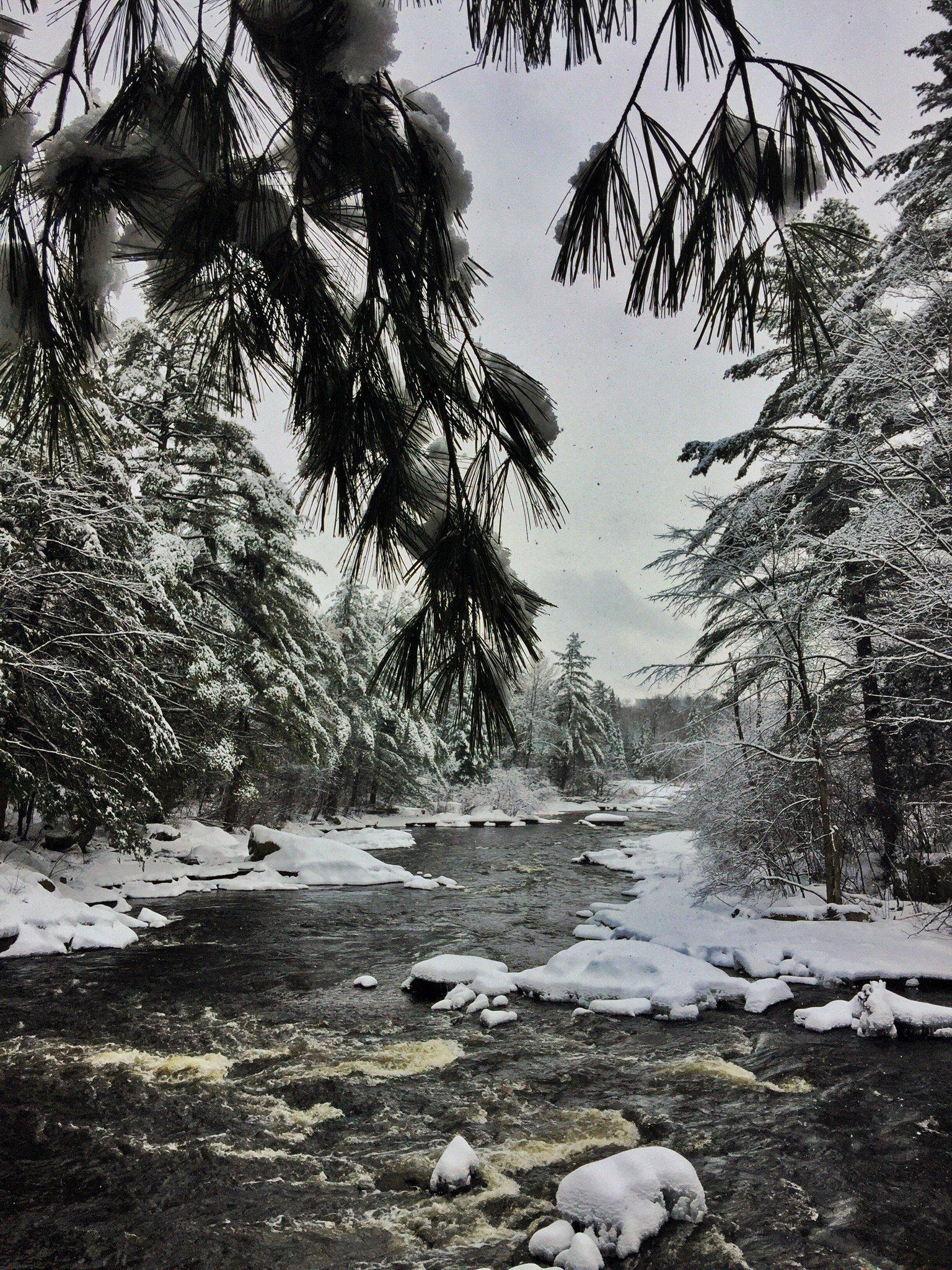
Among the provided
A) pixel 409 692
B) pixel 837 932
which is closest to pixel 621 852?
pixel 837 932

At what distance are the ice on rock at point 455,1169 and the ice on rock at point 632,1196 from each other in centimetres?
57

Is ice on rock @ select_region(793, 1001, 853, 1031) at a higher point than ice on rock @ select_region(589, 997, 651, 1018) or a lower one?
higher

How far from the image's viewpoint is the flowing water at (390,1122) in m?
3.26

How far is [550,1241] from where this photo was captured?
3.14m

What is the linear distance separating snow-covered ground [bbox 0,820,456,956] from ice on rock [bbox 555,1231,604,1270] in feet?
23.2

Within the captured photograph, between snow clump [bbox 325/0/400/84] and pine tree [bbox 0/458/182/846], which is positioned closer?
snow clump [bbox 325/0/400/84]

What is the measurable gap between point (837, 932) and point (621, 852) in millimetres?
10888

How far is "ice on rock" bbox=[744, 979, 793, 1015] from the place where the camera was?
6.53 metres

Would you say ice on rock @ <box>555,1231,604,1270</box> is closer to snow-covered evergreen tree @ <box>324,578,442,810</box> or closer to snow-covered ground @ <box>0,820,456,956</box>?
snow-covered ground @ <box>0,820,456,956</box>

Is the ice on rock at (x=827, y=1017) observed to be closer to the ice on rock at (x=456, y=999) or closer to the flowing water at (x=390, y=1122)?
the flowing water at (x=390, y=1122)

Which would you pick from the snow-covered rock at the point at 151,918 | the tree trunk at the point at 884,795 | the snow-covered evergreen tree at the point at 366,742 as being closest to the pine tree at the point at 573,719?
the snow-covered evergreen tree at the point at 366,742

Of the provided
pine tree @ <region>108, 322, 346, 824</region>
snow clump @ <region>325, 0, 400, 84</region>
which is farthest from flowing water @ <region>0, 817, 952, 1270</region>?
pine tree @ <region>108, 322, 346, 824</region>

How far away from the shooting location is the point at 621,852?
18766mm

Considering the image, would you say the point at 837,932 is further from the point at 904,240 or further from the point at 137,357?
the point at 137,357
